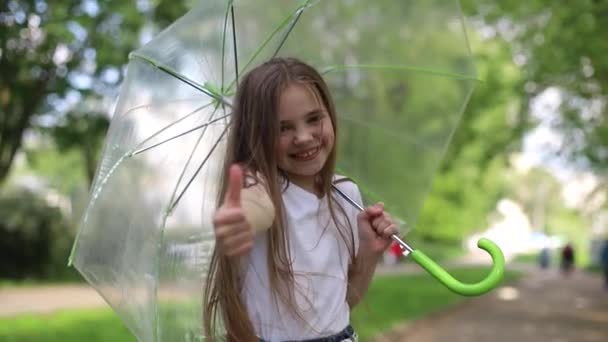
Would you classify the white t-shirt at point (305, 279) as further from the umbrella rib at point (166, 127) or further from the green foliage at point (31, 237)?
the green foliage at point (31, 237)

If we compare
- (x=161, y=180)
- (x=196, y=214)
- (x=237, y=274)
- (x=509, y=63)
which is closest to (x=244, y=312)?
(x=237, y=274)

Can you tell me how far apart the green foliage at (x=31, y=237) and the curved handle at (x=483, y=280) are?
19039 mm

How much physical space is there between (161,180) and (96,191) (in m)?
0.23

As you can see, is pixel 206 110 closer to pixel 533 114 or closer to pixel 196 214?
pixel 196 214

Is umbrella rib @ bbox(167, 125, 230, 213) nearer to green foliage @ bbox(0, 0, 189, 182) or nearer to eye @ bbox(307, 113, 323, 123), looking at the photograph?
eye @ bbox(307, 113, 323, 123)

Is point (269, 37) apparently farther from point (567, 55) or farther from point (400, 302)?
point (400, 302)

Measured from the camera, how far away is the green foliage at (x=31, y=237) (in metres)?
19.5

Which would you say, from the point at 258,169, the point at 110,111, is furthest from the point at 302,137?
the point at 110,111

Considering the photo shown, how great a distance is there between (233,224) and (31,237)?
1951 cm

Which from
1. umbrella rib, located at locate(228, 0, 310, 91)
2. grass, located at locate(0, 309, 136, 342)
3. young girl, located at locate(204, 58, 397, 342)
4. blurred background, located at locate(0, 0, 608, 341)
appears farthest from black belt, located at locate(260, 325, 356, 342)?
grass, located at locate(0, 309, 136, 342)

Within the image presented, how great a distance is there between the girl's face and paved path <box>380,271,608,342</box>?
9.06 m

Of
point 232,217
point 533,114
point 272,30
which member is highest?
point 533,114

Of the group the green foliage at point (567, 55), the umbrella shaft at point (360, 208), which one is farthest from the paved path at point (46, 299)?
the umbrella shaft at point (360, 208)

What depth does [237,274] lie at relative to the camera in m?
1.94
